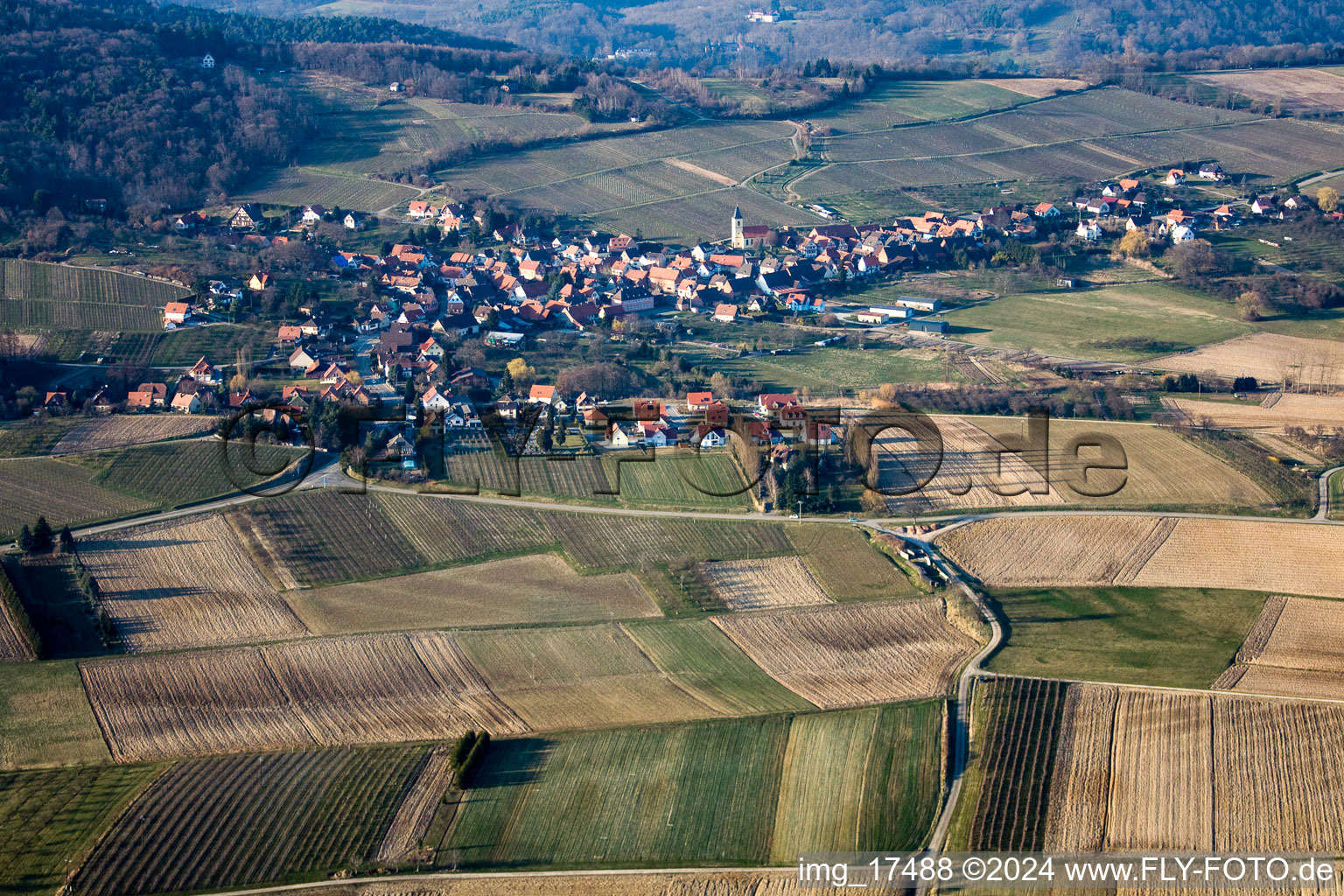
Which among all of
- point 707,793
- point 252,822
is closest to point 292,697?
point 252,822

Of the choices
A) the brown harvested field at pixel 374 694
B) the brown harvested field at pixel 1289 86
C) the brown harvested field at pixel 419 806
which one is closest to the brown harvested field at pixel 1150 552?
the brown harvested field at pixel 374 694

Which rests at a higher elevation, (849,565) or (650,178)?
(650,178)

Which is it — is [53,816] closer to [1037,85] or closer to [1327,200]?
[1327,200]

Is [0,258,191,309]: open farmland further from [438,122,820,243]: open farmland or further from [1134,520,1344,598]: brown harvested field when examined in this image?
[1134,520,1344,598]: brown harvested field

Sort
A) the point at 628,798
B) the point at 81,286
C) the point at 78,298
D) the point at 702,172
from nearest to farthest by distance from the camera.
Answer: the point at 628,798 → the point at 78,298 → the point at 81,286 → the point at 702,172

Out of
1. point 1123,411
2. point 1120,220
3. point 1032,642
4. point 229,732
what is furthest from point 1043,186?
point 229,732

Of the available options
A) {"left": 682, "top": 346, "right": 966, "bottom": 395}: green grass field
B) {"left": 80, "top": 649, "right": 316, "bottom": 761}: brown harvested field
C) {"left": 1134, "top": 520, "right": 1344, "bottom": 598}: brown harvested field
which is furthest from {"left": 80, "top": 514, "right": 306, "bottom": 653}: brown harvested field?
{"left": 1134, "top": 520, "right": 1344, "bottom": 598}: brown harvested field
